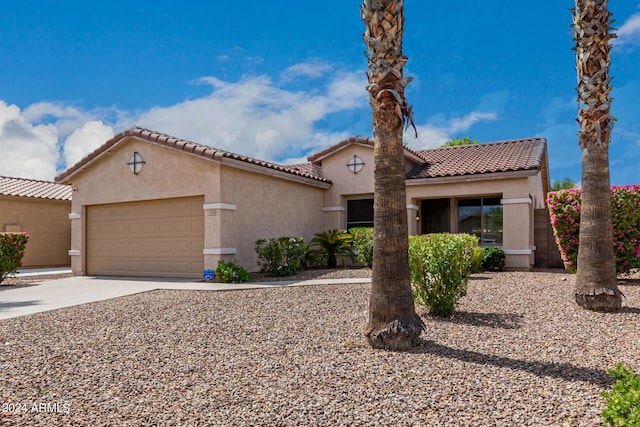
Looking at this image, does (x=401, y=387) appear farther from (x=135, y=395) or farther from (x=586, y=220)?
(x=586, y=220)

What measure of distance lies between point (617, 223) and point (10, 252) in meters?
17.2

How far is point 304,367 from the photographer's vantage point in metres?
5.11

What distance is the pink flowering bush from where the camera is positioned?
11.7 meters

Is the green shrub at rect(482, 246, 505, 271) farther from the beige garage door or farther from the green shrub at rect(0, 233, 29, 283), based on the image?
the green shrub at rect(0, 233, 29, 283)

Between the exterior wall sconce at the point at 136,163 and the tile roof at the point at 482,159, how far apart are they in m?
8.98

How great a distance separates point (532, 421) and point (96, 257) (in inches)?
606

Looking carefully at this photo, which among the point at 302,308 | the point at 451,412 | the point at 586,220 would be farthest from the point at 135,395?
the point at 586,220

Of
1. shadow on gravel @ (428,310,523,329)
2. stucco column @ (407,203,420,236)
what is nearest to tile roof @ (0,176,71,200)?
stucco column @ (407,203,420,236)

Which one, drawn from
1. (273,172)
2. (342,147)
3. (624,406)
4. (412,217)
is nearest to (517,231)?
(412,217)

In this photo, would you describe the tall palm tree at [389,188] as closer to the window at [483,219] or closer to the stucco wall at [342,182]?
the stucco wall at [342,182]

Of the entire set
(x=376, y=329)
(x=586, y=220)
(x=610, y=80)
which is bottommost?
(x=376, y=329)

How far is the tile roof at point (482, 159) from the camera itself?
15875 millimetres

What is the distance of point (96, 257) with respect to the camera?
631 inches

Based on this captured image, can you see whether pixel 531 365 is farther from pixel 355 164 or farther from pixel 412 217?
pixel 355 164
